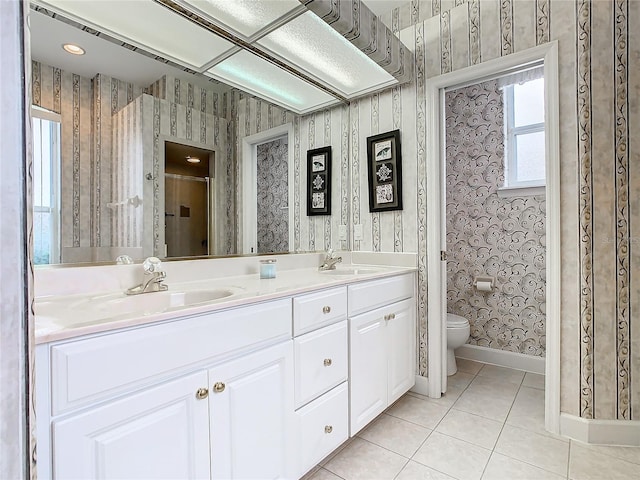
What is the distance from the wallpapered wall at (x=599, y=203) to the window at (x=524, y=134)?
91 centimetres

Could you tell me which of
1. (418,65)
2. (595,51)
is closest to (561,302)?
(595,51)

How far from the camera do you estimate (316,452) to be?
1349 millimetres

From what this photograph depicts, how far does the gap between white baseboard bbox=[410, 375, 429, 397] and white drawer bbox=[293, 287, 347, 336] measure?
0.98 meters

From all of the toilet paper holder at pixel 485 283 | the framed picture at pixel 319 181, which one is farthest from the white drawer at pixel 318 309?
the toilet paper holder at pixel 485 283

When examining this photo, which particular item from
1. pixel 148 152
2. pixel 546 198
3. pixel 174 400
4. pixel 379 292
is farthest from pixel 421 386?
pixel 148 152

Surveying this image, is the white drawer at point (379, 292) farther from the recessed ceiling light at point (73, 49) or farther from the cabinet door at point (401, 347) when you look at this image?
the recessed ceiling light at point (73, 49)

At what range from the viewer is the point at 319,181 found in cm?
237

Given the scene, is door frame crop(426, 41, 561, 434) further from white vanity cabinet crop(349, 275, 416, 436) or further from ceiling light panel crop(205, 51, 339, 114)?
ceiling light panel crop(205, 51, 339, 114)

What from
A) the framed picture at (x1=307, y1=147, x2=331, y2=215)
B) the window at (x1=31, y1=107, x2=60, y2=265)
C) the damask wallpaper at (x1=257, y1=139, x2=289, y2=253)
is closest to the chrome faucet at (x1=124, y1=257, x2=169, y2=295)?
the window at (x1=31, y1=107, x2=60, y2=265)

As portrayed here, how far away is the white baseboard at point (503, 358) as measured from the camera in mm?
2523

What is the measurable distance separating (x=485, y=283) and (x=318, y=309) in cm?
190

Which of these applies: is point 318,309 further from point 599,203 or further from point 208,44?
point 599,203

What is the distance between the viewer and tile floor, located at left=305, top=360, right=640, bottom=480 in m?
1.43

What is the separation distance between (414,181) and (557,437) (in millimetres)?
1580
